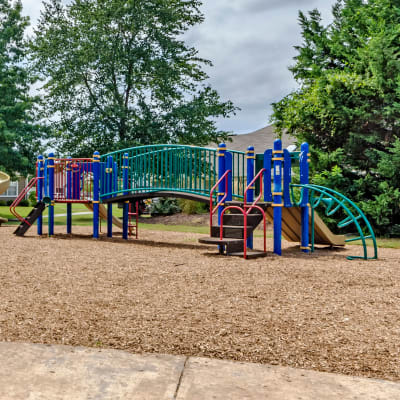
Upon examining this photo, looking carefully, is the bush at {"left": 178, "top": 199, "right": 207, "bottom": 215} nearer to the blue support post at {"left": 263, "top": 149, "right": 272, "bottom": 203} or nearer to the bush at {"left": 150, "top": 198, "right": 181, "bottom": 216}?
the bush at {"left": 150, "top": 198, "right": 181, "bottom": 216}

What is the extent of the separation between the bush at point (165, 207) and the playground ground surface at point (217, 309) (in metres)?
15.4

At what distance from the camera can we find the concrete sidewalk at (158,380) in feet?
7.59

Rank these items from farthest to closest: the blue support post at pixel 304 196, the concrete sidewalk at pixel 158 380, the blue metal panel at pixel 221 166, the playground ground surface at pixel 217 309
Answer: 1. the blue support post at pixel 304 196
2. the blue metal panel at pixel 221 166
3. the playground ground surface at pixel 217 309
4. the concrete sidewalk at pixel 158 380

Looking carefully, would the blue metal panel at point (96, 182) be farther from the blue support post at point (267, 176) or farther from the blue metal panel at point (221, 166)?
the blue support post at point (267, 176)

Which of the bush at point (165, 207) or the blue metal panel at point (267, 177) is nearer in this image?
the blue metal panel at point (267, 177)

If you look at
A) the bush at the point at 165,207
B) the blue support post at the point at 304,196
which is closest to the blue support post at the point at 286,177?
the blue support post at the point at 304,196

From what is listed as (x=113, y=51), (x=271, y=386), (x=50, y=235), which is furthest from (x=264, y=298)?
(x=113, y=51)

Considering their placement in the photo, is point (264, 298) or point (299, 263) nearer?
point (264, 298)

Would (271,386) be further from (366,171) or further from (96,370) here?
(366,171)

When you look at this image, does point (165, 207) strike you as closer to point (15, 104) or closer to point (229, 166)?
point (15, 104)

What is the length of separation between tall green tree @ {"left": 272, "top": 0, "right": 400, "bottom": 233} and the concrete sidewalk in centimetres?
1109

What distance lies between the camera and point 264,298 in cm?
457

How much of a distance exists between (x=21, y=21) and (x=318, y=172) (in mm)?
17659

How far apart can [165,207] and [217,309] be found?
740 inches
